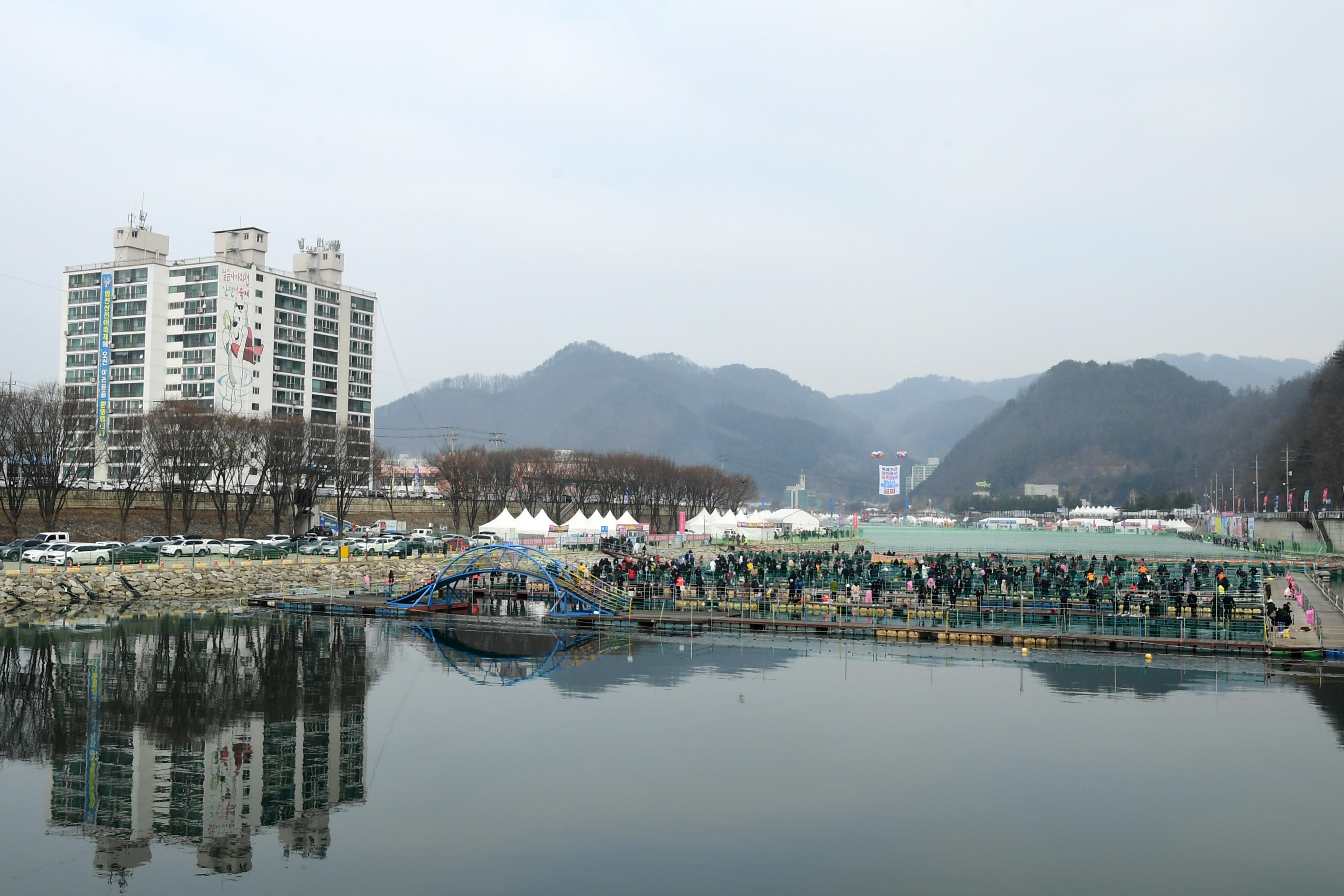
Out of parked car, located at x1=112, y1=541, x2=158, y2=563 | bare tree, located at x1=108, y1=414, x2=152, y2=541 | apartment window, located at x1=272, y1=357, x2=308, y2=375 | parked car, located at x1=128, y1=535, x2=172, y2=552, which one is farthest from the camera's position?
apartment window, located at x1=272, y1=357, x2=308, y2=375

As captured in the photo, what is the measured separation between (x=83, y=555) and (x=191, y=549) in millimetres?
8327

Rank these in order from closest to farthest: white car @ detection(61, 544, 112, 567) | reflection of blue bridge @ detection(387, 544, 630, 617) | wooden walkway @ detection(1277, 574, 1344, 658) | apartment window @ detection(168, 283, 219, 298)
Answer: wooden walkway @ detection(1277, 574, 1344, 658) → reflection of blue bridge @ detection(387, 544, 630, 617) → white car @ detection(61, 544, 112, 567) → apartment window @ detection(168, 283, 219, 298)

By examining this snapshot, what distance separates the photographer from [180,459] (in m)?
84.3

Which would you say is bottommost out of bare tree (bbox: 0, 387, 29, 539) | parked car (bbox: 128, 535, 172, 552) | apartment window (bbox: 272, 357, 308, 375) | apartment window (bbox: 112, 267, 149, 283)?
parked car (bbox: 128, 535, 172, 552)

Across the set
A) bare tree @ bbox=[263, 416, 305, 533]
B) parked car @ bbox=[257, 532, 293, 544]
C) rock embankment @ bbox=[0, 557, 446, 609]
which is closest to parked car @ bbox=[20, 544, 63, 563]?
rock embankment @ bbox=[0, 557, 446, 609]

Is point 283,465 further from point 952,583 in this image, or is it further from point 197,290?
point 952,583

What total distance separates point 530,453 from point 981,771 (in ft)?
380

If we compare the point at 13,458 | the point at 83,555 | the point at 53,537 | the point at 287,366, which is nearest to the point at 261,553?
the point at 83,555

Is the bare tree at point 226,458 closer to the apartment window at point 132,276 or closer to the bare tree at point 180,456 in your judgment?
the bare tree at point 180,456

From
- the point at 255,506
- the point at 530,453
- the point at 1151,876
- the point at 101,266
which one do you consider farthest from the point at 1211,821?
the point at 101,266

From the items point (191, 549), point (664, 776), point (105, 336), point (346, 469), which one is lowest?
point (664, 776)

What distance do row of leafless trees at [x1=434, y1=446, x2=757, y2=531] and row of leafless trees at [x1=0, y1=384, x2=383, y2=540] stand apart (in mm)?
13152

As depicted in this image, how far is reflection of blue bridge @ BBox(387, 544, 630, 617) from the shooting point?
4959cm

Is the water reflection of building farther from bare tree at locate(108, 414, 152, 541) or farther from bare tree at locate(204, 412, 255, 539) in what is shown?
bare tree at locate(204, 412, 255, 539)
